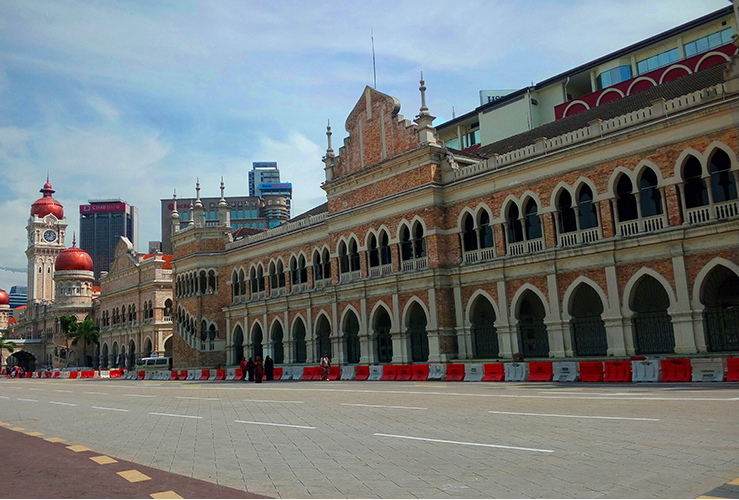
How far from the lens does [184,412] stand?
16.4m

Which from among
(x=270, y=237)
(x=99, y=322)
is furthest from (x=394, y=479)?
(x=99, y=322)

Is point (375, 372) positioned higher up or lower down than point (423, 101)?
lower down

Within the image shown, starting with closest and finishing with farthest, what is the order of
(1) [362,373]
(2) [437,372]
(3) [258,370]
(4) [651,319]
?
(4) [651,319], (2) [437,372], (1) [362,373], (3) [258,370]

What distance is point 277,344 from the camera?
4391cm

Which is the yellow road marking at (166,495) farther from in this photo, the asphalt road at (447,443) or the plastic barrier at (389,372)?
the plastic barrier at (389,372)

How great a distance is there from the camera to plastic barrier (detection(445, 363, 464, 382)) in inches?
1061

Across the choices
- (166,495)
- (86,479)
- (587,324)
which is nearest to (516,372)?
(587,324)

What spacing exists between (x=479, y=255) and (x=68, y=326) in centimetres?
6332

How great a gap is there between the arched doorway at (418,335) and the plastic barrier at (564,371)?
9.71 metres

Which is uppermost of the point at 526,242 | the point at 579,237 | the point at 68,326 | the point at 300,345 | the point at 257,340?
the point at 68,326

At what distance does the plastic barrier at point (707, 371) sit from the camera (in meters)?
18.9

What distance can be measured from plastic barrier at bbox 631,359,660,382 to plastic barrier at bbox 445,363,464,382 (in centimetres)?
792

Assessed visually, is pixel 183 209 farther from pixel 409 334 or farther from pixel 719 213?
pixel 719 213

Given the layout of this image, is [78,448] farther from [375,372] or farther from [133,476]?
[375,372]
